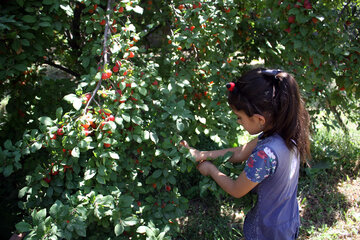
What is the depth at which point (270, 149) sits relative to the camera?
1346 mm

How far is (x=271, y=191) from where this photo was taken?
141 cm

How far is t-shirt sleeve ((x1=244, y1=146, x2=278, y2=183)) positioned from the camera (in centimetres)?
132

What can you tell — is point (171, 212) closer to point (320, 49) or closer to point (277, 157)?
point (277, 157)

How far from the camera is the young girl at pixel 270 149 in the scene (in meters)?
1.34

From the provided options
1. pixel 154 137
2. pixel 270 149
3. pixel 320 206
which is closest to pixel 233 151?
pixel 270 149

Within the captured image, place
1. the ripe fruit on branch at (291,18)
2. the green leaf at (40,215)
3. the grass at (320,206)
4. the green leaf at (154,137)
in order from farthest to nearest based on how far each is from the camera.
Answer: the grass at (320,206) < the ripe fruit on branch at (291,18) < the green leaf at (154,137) < the green leaf at (40,215)

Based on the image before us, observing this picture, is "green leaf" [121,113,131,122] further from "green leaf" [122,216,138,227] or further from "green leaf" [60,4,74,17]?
"green leaf" [60,4,74,17]

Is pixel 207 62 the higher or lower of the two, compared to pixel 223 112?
higher

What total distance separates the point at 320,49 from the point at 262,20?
1.06m

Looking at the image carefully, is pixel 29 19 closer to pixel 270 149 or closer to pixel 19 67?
pixel 19 67

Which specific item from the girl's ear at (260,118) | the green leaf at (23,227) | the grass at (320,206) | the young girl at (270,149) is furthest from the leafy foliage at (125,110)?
the grass at (320,206)

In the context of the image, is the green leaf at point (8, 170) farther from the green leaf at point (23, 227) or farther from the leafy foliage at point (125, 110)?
the green leaf at point (23, 227)

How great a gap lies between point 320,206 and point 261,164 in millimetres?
1825

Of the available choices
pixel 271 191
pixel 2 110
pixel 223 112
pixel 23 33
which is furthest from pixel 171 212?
pixel 2 110
